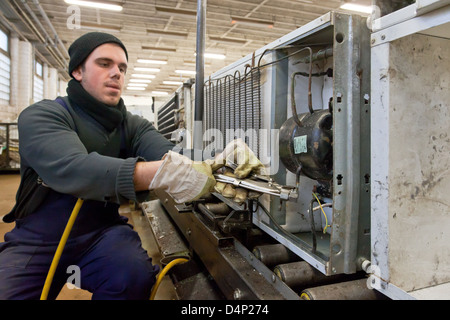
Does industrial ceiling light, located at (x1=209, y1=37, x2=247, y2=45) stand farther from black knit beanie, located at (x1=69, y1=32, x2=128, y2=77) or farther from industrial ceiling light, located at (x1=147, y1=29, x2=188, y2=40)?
black knit beanie, located at (x1=69, y1=32, x2=128, y2=77)

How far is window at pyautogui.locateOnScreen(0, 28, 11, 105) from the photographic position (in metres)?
6.42

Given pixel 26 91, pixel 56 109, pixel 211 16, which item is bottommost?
pixel 56 109

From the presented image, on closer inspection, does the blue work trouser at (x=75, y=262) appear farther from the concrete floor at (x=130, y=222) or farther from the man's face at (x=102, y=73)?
the concrete floor at (x=130, y=222)

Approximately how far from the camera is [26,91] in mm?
7094

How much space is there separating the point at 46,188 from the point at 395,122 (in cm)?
116

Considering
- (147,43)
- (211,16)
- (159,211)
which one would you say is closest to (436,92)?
Answer: (159,211)

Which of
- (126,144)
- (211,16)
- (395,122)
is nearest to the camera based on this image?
(395,122)

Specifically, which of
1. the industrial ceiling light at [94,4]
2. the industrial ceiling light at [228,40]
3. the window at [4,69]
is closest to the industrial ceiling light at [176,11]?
the industrial ceiling light at [94,4]

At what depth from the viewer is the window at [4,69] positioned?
6420 millimetres

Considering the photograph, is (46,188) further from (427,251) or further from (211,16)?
(211,16)

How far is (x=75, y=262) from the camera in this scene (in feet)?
3.75

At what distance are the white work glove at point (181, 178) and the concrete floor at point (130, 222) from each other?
103 centimetres

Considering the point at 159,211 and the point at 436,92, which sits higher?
the point at 436,92

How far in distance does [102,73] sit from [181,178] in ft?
2.05
